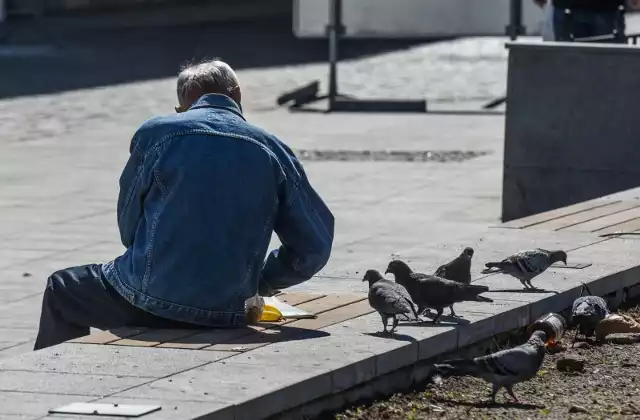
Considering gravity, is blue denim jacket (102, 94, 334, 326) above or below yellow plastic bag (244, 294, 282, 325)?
above

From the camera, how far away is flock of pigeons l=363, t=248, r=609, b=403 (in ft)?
18.3

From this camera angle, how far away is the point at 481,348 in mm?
6320

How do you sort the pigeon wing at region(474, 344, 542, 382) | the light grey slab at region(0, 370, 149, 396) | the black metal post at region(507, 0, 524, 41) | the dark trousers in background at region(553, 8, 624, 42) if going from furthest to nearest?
the black metal post at region(507, 0, 524, 41) < the dark trousers in background at region(553, 8, 624, 42) < the pigeon wing at region(474, 344, 542, 382) < the light grey slab at region(0, 370, 149, 396)

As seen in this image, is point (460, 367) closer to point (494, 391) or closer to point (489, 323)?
point (494, 391)

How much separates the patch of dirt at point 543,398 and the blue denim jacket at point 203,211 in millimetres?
729

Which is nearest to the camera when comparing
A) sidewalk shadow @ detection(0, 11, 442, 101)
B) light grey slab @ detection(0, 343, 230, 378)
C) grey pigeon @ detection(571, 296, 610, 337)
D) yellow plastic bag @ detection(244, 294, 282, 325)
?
light grey slab @ detection(0, 343, 230, 378)

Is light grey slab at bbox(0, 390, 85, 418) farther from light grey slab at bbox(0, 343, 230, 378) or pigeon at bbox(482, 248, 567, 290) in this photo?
pigeon at bbox(482, 248, 567, 290)

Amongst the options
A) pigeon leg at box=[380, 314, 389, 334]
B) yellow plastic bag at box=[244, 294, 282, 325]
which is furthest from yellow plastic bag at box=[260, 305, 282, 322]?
pigeon leg at box=[380, 314, 389, 334]

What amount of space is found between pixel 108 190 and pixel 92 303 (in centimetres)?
715

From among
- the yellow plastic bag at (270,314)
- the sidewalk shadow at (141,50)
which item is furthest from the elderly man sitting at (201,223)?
the sidewalk shadow at (141,50)

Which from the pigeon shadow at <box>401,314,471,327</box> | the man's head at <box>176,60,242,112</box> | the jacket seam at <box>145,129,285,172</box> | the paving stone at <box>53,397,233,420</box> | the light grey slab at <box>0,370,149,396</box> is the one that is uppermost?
the man's head at <box>176,60,242,112</box>

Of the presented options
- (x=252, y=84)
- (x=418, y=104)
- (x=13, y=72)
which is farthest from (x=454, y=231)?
(x=13, y=72)

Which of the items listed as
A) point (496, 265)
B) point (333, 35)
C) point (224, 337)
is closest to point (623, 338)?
point (496, 265)

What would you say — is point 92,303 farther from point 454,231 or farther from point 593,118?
point 593,118
